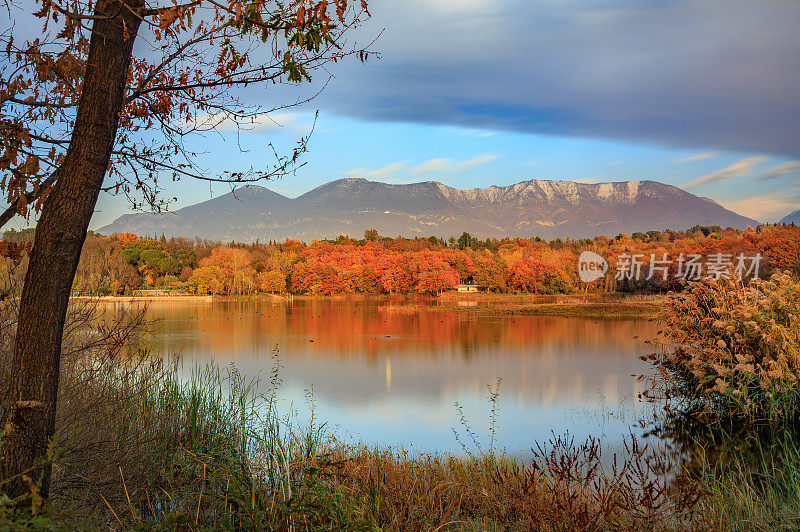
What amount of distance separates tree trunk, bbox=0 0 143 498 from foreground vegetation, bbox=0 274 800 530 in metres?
0.20

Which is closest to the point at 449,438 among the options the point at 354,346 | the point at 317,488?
the point at 317,488

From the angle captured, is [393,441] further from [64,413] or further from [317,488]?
[317,488]

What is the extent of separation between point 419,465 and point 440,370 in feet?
34.5

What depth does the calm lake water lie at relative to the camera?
1091 centimetres

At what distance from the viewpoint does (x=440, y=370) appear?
55.9 ft

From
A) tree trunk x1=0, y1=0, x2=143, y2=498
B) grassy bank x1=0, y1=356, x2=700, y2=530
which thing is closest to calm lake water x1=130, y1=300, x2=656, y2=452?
grassy bank x1=0, y1=356, x2=700, y2=530

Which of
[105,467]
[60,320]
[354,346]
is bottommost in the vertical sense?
[354,346]

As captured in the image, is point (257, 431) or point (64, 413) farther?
point (257, 431)

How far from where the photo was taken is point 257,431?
8047mm

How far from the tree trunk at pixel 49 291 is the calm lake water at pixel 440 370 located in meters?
6.61

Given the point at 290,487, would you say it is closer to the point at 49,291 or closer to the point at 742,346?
the point at 49,291

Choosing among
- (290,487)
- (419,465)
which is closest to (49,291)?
(290,487)

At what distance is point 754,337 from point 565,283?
145 feet

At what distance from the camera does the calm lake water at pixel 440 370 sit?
10.9 meters
